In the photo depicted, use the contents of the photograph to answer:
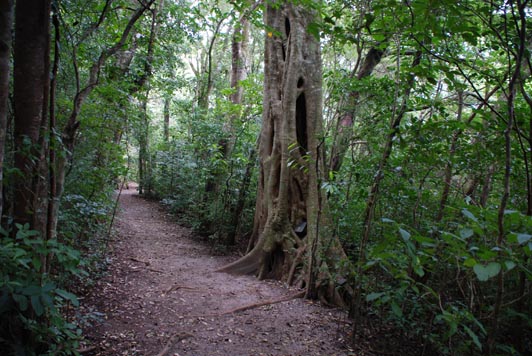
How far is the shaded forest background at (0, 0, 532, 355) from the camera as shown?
223 cm

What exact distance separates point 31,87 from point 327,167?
4204mm

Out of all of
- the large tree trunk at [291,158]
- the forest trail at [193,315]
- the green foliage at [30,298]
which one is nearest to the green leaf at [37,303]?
the green foliage at [30,298]

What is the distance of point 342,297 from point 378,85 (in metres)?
2.92

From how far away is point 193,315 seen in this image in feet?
13.8

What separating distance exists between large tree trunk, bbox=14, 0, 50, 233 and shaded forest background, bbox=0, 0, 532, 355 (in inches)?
0.5

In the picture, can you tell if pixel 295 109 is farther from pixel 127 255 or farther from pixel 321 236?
pixel 127 255

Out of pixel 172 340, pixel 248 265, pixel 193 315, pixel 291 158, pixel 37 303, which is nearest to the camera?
pixel 37 303

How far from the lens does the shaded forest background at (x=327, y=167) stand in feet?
7.31

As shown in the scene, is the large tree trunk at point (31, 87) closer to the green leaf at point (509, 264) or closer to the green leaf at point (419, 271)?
the green leaf at point (419, 271)

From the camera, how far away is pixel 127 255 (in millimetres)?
6430

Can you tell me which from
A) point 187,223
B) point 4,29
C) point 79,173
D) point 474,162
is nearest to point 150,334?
point 79,173

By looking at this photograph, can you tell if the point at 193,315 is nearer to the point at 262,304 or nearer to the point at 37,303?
the point at 262,304

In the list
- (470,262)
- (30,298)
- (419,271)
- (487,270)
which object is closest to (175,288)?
(30,298)

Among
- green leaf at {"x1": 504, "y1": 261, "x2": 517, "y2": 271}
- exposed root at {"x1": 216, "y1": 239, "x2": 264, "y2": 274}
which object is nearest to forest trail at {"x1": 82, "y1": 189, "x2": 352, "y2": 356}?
exposed root at {"x1": 216, "y1": 239, "x2": 264, "y2": 274}
